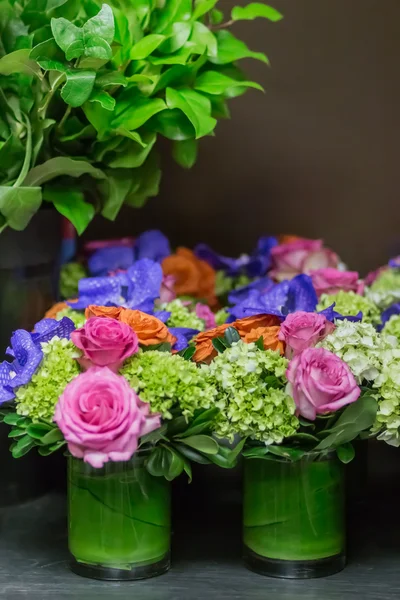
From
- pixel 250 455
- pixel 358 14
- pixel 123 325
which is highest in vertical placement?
pixel 358 14

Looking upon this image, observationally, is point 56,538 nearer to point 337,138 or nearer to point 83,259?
point 83,259

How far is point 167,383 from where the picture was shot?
82 cm

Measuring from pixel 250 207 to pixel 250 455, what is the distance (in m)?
0.60

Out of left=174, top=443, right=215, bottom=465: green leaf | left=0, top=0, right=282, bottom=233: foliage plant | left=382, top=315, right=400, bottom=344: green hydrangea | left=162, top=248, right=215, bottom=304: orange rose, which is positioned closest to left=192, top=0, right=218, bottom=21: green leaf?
left=0, top=0, right=282, bottom=233: foliage plant

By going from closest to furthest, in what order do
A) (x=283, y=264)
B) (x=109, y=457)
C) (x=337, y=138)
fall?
(x=109, y=457) < (x=283, y=264) < (x=337, y=138)

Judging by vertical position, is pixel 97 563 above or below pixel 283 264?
below

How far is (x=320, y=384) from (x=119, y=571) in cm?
26

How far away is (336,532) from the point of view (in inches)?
35.2

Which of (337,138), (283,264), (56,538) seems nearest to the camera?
(56,538)

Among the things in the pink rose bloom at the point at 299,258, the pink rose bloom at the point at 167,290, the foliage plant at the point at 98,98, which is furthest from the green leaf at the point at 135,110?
the pink rose bloom at the point at 299,258

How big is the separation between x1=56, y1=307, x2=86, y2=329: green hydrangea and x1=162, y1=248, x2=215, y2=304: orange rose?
0.65 feet

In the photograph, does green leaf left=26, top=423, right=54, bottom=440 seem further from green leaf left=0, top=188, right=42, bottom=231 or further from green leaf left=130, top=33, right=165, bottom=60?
green leaf left=130, top=33, right=165, bottom=60

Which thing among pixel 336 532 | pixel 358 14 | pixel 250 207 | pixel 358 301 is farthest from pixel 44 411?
pixel 358 14

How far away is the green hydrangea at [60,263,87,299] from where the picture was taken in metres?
1.20
